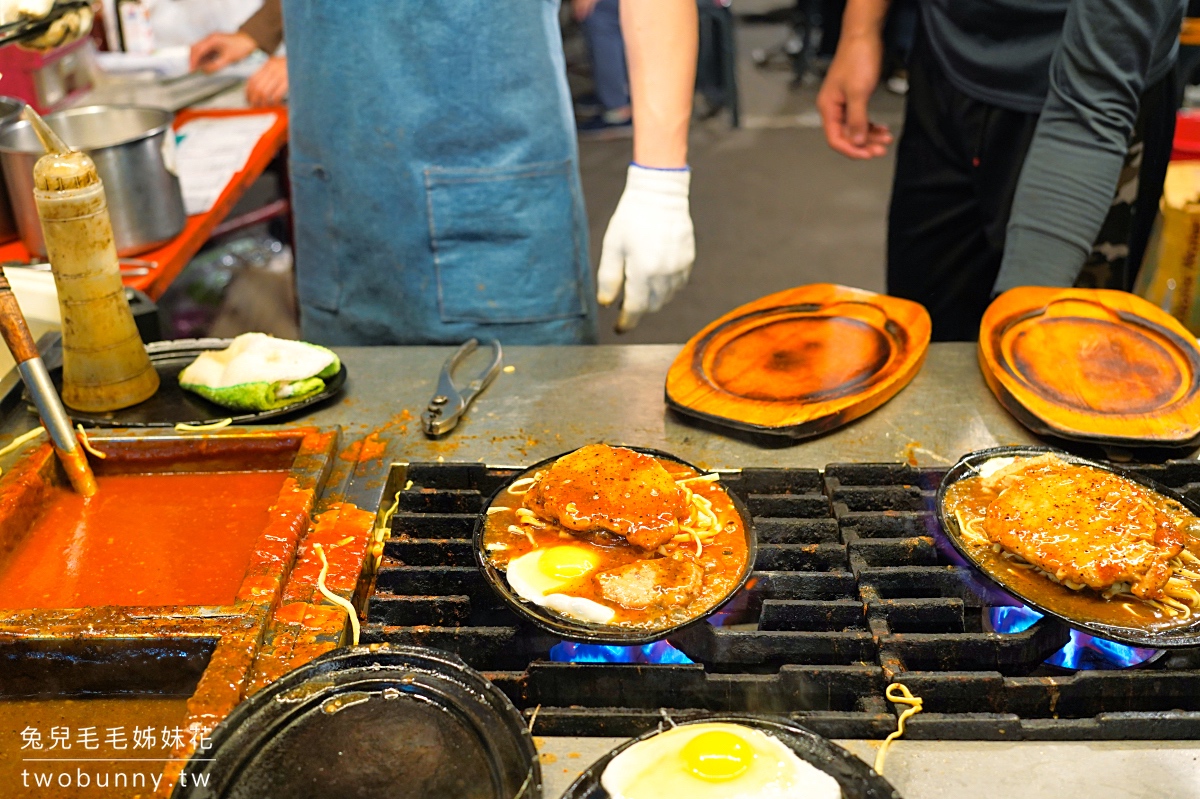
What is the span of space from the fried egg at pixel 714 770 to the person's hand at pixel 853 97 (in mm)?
2277

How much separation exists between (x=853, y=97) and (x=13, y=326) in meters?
2.34

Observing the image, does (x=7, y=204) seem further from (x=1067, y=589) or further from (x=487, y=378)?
(x=1067, y=589)

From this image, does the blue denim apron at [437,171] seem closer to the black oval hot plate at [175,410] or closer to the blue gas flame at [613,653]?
the black oval hot plate at [175,410]

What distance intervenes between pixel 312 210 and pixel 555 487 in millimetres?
1369

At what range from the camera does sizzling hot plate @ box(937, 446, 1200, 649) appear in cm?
125

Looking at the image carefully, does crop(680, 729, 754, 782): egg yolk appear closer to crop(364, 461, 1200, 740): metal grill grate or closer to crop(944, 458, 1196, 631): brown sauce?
crop(364, 461, 1200, 740): metal grill grate

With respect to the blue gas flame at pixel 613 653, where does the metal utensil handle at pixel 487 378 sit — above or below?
above

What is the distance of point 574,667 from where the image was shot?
124 centimetres

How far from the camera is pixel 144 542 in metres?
1.58

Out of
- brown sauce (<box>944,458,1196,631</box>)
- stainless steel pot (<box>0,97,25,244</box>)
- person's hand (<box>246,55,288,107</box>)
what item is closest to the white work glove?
brown sauce (<box>944,458,1196,631</box>)

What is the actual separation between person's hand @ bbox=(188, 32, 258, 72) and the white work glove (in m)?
2.79

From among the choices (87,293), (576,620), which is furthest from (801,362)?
(87,293)

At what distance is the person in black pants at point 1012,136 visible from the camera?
209 centimetres

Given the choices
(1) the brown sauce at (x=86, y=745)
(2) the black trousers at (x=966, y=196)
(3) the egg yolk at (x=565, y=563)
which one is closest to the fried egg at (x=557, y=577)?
(3) the egg yolk at (x=565, y=563)
